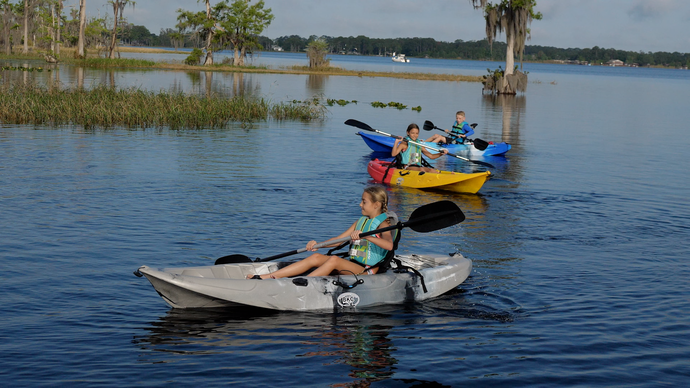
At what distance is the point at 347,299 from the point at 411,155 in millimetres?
8829

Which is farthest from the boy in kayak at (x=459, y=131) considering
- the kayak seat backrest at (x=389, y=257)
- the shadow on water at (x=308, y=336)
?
the shadow on water at (x=308, y=336)

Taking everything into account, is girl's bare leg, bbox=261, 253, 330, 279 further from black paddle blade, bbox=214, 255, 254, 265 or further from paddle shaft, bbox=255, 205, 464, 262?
black paddle blade, bbox=214, 255, 254, 265

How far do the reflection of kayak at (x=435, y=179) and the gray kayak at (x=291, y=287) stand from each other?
653 centimetres

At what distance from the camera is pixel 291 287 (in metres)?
7.59

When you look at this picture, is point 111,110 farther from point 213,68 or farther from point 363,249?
point 213,68

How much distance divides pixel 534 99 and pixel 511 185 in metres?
34.8

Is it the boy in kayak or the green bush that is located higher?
the green bush

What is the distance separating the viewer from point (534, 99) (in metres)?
49.9

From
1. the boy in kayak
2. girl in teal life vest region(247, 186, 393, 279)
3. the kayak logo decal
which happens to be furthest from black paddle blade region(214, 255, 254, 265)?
the boy in kayak

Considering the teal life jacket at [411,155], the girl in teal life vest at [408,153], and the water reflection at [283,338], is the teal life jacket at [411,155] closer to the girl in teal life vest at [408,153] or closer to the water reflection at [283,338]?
the girl in teal life vest at [408,153]

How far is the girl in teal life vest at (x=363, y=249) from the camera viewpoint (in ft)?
26.0

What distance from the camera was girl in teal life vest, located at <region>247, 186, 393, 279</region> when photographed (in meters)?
7.93

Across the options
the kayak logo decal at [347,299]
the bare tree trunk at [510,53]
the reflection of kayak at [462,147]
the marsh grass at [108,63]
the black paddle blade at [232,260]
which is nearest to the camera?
the kayak logo decal at [347,299]

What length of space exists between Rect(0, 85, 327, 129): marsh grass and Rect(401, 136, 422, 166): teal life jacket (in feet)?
34.7
